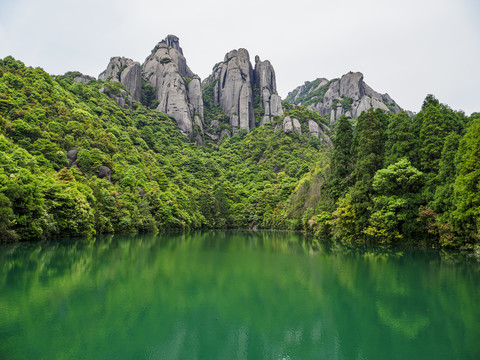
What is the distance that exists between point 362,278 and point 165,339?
9807 millimetres

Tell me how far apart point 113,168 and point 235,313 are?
48018mm

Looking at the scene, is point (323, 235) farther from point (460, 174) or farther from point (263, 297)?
point (263, 297)

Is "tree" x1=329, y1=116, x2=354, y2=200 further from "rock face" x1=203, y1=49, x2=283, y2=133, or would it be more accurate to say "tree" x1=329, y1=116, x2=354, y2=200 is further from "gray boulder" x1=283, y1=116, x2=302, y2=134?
"rock face" x1=203, y1=49, x2=283, y2=133

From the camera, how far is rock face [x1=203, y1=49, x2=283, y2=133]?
440 ft

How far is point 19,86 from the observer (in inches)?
2004

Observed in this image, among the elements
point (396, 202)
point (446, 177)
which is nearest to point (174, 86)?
point (396, 202)

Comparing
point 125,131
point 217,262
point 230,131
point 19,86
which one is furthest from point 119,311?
point 230,131

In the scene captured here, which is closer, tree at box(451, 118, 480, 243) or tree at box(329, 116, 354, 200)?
tree at box(451, 118, 480, 243)

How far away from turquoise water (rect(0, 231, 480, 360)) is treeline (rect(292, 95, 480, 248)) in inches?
371

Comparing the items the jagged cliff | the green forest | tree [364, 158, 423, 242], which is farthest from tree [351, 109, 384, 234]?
the jagged cliff

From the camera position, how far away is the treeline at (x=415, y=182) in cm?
2280

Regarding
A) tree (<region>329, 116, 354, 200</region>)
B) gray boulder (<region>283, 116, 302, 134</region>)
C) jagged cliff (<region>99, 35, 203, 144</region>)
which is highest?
jagged cliff (<region>99, 35, 203, 144</region>)

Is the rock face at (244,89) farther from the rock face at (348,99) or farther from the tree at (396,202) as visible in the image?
the tree at (396,202)

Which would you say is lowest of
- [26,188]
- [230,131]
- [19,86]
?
[26,188]
